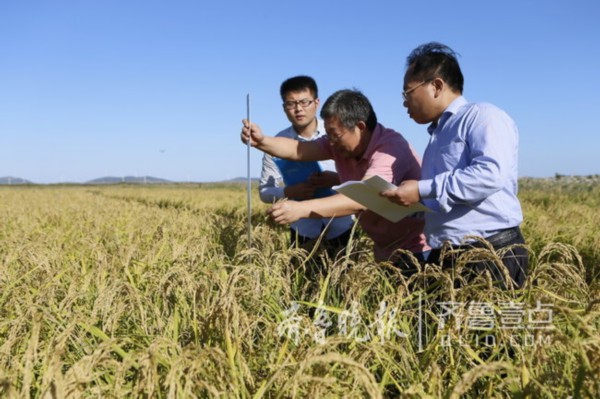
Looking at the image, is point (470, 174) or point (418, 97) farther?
point (418, 97)

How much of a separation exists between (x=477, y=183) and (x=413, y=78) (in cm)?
53

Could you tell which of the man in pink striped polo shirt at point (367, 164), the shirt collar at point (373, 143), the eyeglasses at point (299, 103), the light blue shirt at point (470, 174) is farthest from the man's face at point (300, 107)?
the light blue shirt at point (470, 174)

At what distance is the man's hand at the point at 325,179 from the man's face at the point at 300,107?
37 centimetres

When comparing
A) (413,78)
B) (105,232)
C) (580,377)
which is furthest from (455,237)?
(105,232)

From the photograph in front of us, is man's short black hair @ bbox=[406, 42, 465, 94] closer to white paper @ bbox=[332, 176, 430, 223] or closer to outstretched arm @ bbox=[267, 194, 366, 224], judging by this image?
white paper @ bbox=[332, 176, 430, 223]

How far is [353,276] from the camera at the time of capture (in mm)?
1887

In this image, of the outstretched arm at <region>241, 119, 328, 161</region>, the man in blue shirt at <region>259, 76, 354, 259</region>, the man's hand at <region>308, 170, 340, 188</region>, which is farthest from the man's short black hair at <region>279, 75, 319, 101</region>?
the man's hand at <region>308, 170, 340, 188</region>

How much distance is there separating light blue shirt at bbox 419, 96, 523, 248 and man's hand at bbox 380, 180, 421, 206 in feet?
0.09

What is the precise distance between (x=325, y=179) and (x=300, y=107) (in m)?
0.51

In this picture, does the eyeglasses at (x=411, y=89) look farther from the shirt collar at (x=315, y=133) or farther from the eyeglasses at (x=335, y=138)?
the shirt collar at (x=315, y=133)

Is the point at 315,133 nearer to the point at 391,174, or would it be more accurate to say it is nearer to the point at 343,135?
the point at 343,135

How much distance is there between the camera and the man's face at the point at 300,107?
3.37 m

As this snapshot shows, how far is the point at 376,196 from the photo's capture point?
7.24 feet

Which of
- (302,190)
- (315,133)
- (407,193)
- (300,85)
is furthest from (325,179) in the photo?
(407,193)
